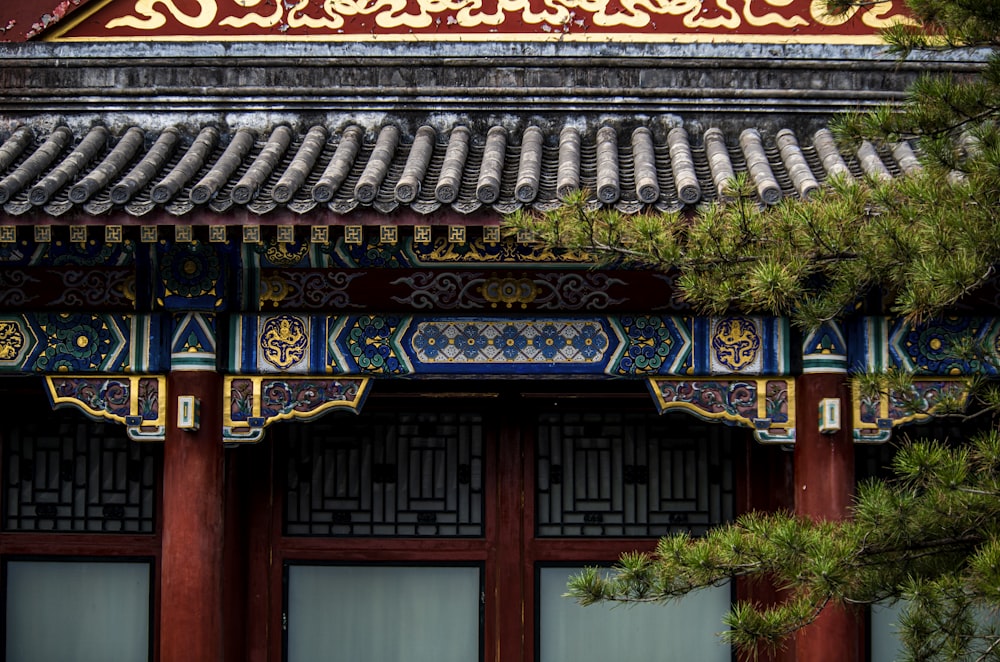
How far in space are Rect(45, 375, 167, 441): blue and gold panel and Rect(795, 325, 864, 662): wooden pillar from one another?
137 inches

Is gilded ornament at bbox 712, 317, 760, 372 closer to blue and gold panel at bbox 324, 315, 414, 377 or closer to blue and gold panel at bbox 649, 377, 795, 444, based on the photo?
blue and gold panel at bbox 649, 377, 795, 444

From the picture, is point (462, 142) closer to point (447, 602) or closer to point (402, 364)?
point (402, 364)

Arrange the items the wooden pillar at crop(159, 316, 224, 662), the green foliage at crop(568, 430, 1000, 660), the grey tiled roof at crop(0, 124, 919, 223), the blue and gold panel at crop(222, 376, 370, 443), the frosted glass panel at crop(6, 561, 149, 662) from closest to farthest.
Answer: the green foliage at crop(568, 430, 1000, 660)
the grey tiled roof at crop(0, 124, 919, 223)
the wooden pillar at crop(159, 316, 224, 662)
the blue and gold panel at crop(222, 376, 370, 443)
the frosted glass panel at crop(6, 561, 149, 662)

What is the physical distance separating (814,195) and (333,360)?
285cm

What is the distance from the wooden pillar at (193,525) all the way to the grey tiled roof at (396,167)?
3.28 feet

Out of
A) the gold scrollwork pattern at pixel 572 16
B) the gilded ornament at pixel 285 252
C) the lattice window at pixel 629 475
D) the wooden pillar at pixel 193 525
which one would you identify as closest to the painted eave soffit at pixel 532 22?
the gold scrollwork pattern at pixel 572 16

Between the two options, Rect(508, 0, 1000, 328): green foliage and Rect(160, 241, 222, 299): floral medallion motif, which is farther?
Rect(160, 241, 222, 299): floral medallion motif

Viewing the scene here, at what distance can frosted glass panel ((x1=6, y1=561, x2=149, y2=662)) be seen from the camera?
822 cm

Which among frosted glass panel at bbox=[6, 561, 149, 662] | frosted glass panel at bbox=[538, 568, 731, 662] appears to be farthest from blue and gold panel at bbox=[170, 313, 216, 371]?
frosted glass panel at bbox=[538, 568, 731, 662]

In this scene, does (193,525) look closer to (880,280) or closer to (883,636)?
(880,280)

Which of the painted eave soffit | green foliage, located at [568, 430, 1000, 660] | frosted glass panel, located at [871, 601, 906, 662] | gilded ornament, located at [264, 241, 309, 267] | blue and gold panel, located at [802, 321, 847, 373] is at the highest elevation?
the painted eave soffit

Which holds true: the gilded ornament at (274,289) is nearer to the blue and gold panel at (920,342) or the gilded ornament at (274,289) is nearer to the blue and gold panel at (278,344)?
the blue and gold panel at (278,344)

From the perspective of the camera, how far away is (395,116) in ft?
26.1

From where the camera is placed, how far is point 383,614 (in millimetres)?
8211
